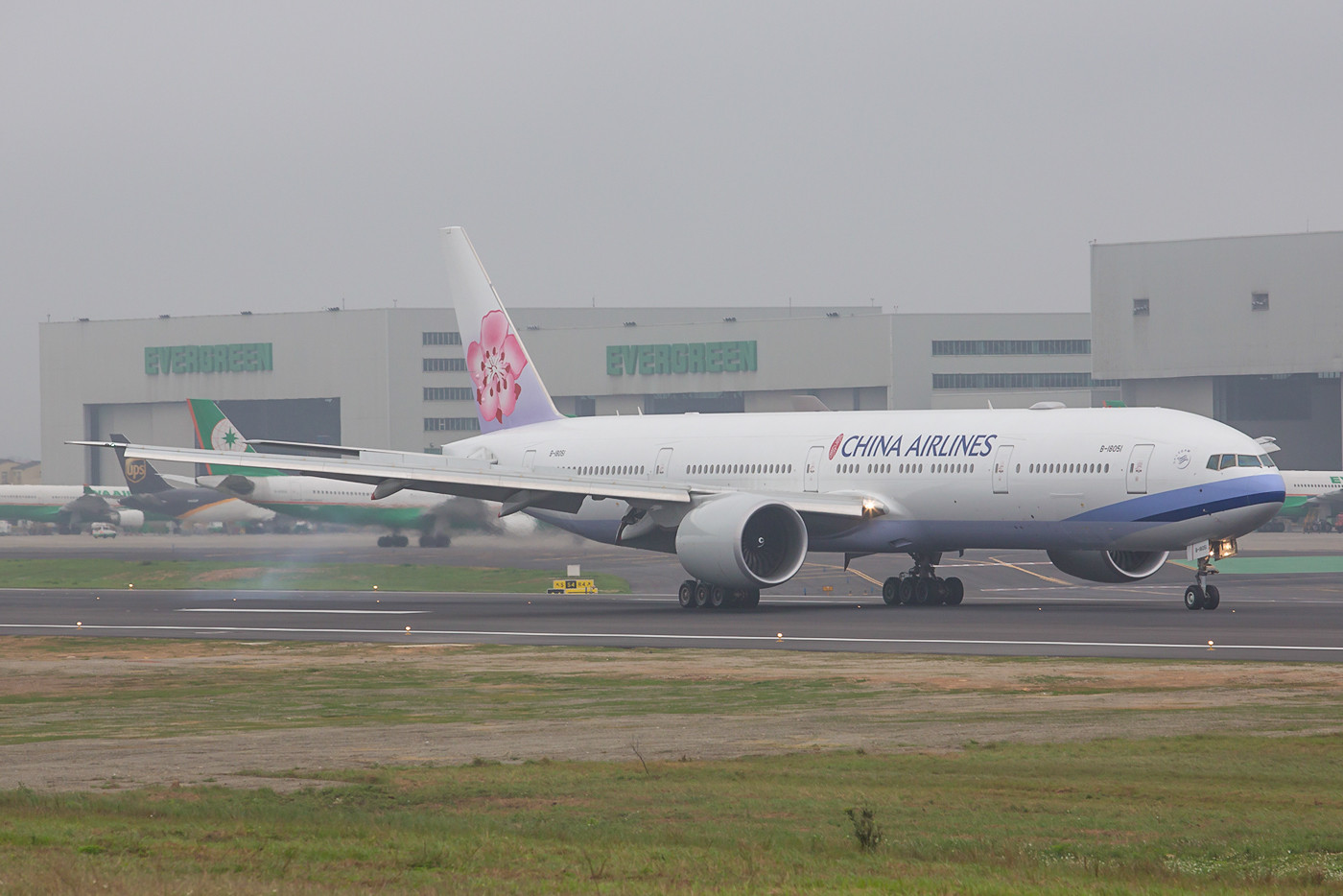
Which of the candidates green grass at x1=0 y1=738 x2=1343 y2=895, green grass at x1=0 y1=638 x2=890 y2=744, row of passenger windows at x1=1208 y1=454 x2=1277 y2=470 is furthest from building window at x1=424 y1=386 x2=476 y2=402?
green grass at x1=0 y1=738 x2=1343 y2=895

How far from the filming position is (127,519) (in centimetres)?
11969

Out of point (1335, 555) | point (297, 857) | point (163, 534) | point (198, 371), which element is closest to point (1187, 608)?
point (297, 857)

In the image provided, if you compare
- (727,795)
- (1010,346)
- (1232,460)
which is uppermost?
(1010,346)

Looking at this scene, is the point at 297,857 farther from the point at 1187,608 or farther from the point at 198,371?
the point at 198,371

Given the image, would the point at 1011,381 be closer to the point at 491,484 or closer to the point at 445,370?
the point at 445,370

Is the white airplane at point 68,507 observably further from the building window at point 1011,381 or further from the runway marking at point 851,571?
the runway marking at point 851,571

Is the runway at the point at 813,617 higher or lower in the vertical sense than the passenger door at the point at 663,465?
lower

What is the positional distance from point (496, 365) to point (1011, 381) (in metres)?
87.6

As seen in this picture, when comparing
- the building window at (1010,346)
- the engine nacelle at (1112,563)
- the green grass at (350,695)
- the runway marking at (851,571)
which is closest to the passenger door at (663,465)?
the runway marking at (851,571)

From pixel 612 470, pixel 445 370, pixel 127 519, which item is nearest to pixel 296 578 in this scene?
pixel 612 470

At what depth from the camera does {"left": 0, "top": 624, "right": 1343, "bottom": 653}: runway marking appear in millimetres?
26406

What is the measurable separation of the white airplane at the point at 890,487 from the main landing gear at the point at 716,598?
0.05 metres

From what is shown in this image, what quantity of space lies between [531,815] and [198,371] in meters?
138

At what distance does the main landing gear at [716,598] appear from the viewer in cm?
3950
